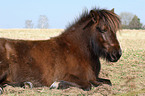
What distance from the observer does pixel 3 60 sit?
4469 millimetres

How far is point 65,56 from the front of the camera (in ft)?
15.4

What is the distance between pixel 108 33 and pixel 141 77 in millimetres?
2521

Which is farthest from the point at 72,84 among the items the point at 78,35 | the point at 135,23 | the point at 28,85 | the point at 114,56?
the point at 135,23

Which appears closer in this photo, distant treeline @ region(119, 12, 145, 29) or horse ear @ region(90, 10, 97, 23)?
horse ear @ region(90, 10, 97, 23)

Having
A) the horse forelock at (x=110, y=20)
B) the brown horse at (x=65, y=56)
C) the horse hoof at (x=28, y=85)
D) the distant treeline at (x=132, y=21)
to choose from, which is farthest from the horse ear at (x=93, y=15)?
the distant treeline at (x=132, y=21)

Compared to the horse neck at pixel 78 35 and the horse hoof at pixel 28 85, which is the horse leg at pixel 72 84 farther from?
the horse neck at pixel 78 35

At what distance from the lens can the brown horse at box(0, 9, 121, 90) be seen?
4480mm

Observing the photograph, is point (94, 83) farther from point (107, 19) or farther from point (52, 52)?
point (107, 19)

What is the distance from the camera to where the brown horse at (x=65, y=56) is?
4480 millimetres

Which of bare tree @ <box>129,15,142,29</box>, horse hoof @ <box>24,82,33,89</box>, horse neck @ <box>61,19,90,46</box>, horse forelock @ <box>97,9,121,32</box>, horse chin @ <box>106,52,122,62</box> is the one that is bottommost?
horse hoof @ <box>24,82,33,89</box>

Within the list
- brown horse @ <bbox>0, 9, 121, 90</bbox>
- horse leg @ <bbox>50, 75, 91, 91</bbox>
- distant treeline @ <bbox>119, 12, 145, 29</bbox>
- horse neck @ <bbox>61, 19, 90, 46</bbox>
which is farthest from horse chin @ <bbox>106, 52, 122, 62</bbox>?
distant treeline @ <bbox>119, 12, 145, 29</bbox>

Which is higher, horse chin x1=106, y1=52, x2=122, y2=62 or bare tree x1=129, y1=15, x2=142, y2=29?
bare tree x1=129, y1=15, x2=142, y2=29

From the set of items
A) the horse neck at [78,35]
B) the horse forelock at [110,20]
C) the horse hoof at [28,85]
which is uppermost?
the horse forelock at [110,20]

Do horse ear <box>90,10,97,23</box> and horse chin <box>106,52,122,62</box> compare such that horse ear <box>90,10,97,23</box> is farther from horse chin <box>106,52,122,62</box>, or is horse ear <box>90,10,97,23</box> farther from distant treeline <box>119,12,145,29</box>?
distant treeline <box>119,12,145,29</box>
